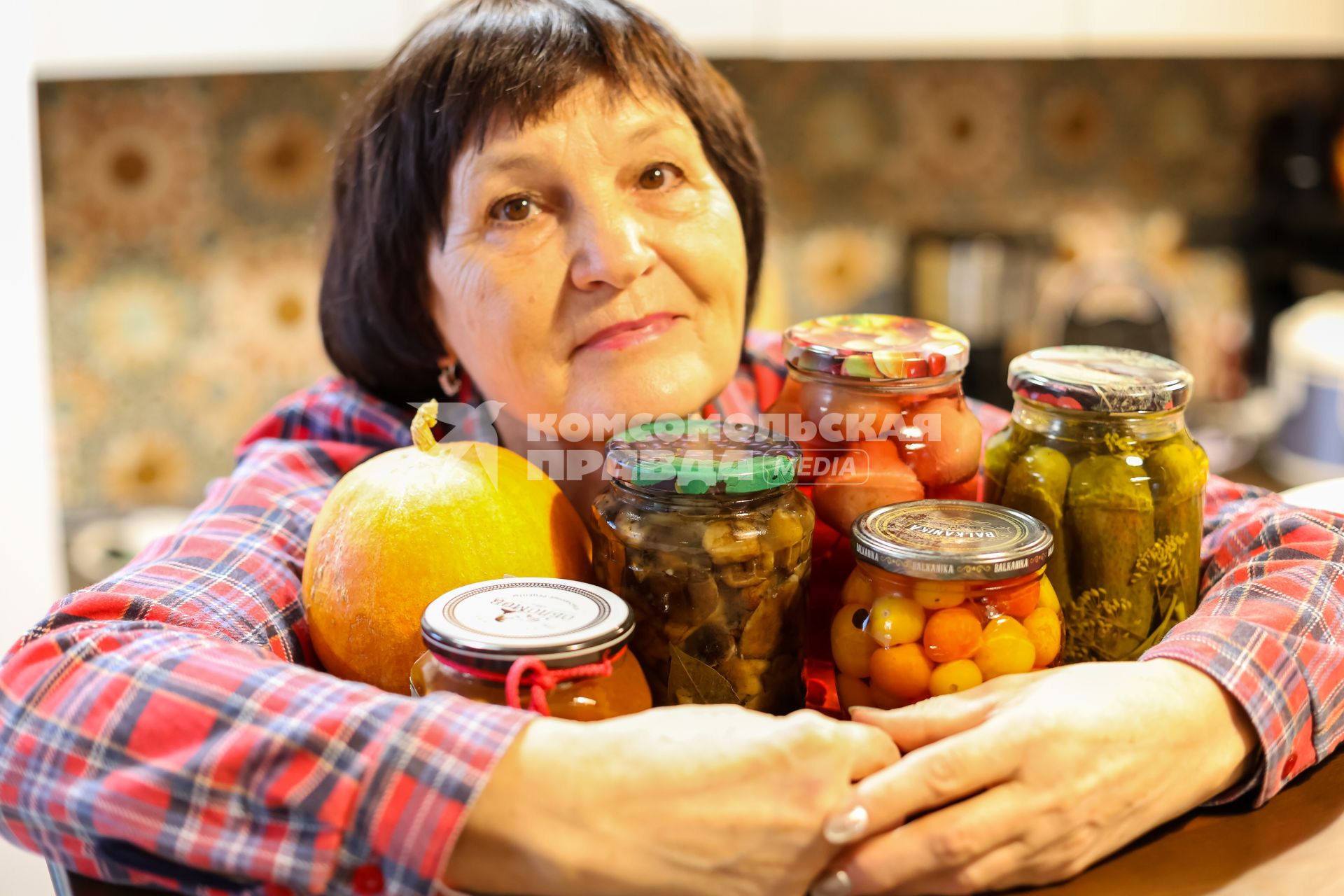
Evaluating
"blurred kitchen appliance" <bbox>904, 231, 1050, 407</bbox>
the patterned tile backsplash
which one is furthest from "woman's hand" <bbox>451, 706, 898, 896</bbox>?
"blurred kitchen appliance" <bbox>904, 231, 1050, 407</bbox>

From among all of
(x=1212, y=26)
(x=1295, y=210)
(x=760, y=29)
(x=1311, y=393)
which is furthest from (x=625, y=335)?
(x=1295, y=210)

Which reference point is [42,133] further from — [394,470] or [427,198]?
[394,470]

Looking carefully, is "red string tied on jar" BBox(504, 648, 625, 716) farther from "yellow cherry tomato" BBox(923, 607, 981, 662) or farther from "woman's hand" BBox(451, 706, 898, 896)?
"yellow cherry tomato" BBox(923, 607, 981, 662)

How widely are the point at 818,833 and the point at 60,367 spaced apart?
1924mm

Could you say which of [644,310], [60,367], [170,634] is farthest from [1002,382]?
[170,634]

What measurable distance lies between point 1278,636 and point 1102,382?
19 centimetres

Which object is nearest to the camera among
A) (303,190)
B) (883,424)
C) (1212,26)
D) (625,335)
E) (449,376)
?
(883,424)

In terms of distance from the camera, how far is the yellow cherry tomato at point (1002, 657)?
0.69 metres

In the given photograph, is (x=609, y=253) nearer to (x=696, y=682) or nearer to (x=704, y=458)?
(x=704, y=458)

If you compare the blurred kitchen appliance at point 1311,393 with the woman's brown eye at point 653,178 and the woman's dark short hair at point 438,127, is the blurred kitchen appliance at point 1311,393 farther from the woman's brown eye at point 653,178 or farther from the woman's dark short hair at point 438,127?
the woman's brown eye at point 653,178

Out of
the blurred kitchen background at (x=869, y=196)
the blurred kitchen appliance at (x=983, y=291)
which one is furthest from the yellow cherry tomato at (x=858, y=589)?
the blurred kitchen appliance at (x=983, y=291)

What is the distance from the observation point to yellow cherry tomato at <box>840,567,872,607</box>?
711 millimetres

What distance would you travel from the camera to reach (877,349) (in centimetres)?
80

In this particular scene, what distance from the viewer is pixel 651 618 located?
72 cm
